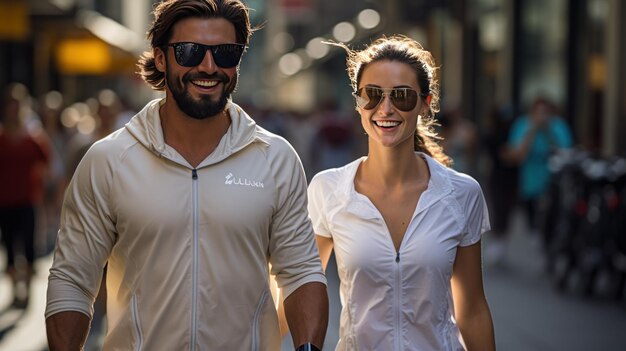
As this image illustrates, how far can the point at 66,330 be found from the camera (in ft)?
13.0

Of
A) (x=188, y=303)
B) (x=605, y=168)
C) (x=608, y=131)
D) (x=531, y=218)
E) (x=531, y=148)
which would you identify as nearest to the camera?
(x=188, y=303)

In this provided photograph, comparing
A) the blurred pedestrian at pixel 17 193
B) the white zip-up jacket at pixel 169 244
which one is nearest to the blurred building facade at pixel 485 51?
the white zip-up jacket at pixel 169 244

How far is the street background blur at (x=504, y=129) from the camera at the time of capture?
10.9m

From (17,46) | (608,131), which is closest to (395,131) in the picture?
(608,131)

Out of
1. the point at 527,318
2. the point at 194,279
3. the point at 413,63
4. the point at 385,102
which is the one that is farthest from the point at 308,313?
the point at 527,318

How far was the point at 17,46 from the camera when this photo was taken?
94.9ft

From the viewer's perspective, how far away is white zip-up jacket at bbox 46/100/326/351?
400 centimetres

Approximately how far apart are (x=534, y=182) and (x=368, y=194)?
10.3m

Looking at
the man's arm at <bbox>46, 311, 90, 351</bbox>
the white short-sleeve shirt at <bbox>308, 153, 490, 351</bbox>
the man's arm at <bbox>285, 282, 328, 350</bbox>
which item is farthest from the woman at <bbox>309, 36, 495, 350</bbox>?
the man's arm at <bbox>46, 311, 90, 351</bbox>

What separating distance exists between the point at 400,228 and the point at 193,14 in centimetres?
117

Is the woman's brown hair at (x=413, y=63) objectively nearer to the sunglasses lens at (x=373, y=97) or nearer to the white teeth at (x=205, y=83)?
the sunglasses lens at (x=373, y=97)

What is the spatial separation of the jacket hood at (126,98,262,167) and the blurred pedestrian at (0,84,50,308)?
7.69m

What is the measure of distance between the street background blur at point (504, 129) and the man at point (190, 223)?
88 cm

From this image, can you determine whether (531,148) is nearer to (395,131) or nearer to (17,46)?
(395,131)
